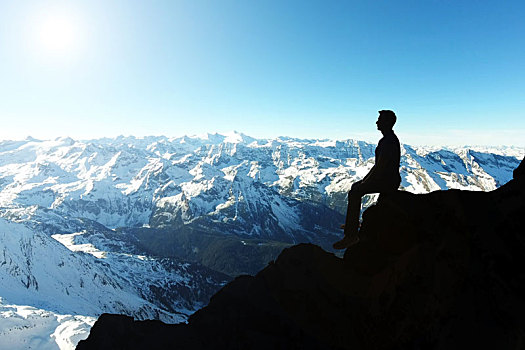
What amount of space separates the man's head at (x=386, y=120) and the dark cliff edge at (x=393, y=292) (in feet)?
9.29

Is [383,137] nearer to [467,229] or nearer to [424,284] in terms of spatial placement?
[467,229]

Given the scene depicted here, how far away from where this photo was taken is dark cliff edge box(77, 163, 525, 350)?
7.02 meters

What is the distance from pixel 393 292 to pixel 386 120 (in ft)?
22.1

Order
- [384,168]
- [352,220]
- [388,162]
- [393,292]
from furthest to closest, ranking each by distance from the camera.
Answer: [352,220] < [384,168] < [388,162] < [393,292]

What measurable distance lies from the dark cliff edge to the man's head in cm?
283

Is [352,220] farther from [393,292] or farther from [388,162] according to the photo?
[393,292]

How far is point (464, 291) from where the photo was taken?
7.30 metres

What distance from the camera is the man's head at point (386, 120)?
37.9ft

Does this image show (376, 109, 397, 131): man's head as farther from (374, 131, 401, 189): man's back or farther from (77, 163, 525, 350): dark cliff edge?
(77, 163, 525, 350): dark cliff edge

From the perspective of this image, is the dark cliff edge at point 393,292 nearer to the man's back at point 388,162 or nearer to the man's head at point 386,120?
the man's back at point 388,162

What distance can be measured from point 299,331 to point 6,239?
781 ft

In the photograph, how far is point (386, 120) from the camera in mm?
11586

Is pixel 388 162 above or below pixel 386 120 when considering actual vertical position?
below

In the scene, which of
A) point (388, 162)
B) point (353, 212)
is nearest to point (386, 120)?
point (388, 162)
